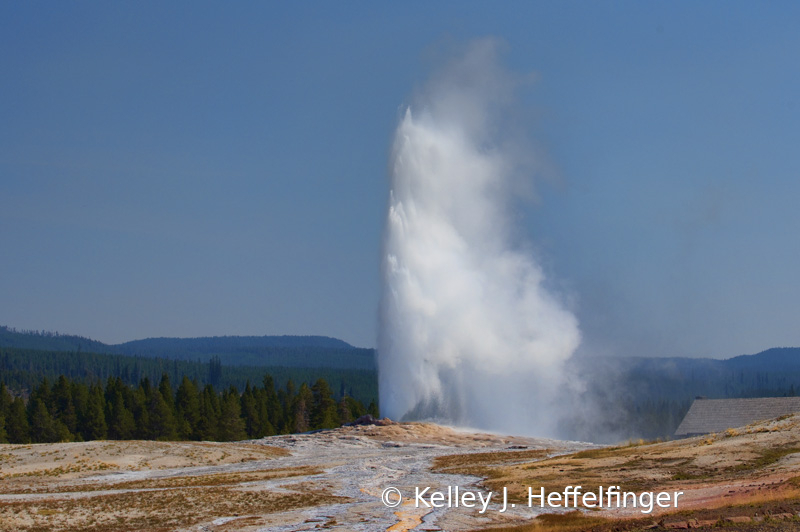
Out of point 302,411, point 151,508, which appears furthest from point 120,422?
point 151,508

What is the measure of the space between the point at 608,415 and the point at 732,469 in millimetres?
57597

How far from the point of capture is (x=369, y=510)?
3012cm

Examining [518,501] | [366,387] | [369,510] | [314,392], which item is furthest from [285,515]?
[366,387]

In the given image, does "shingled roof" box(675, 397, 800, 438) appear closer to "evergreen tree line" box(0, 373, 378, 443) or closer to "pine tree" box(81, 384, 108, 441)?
"evergreen tree line" box(0, 373, 378, 443)

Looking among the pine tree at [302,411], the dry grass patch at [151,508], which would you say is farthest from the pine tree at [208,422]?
the dry grass patch at [151,508]

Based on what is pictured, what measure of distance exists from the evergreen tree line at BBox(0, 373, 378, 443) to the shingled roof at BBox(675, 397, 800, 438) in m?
38.5

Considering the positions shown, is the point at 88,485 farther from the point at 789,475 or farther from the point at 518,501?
the point at 789,475

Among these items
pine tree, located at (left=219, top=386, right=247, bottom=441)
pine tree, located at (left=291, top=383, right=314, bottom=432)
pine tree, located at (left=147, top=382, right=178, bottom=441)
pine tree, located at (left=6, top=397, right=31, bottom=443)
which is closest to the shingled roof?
pine tree, located at (left=291, top=383, right=314, bottom=432)

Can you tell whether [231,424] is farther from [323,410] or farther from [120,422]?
[120,422]

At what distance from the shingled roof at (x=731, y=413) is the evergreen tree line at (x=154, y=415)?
38.5m

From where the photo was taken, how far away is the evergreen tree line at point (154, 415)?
3381 inches

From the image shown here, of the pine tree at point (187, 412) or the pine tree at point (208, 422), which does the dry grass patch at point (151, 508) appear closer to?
the pine tree at point (208, 422)

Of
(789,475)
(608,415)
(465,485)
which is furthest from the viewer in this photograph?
(608,415)

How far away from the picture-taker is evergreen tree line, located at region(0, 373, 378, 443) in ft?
282
